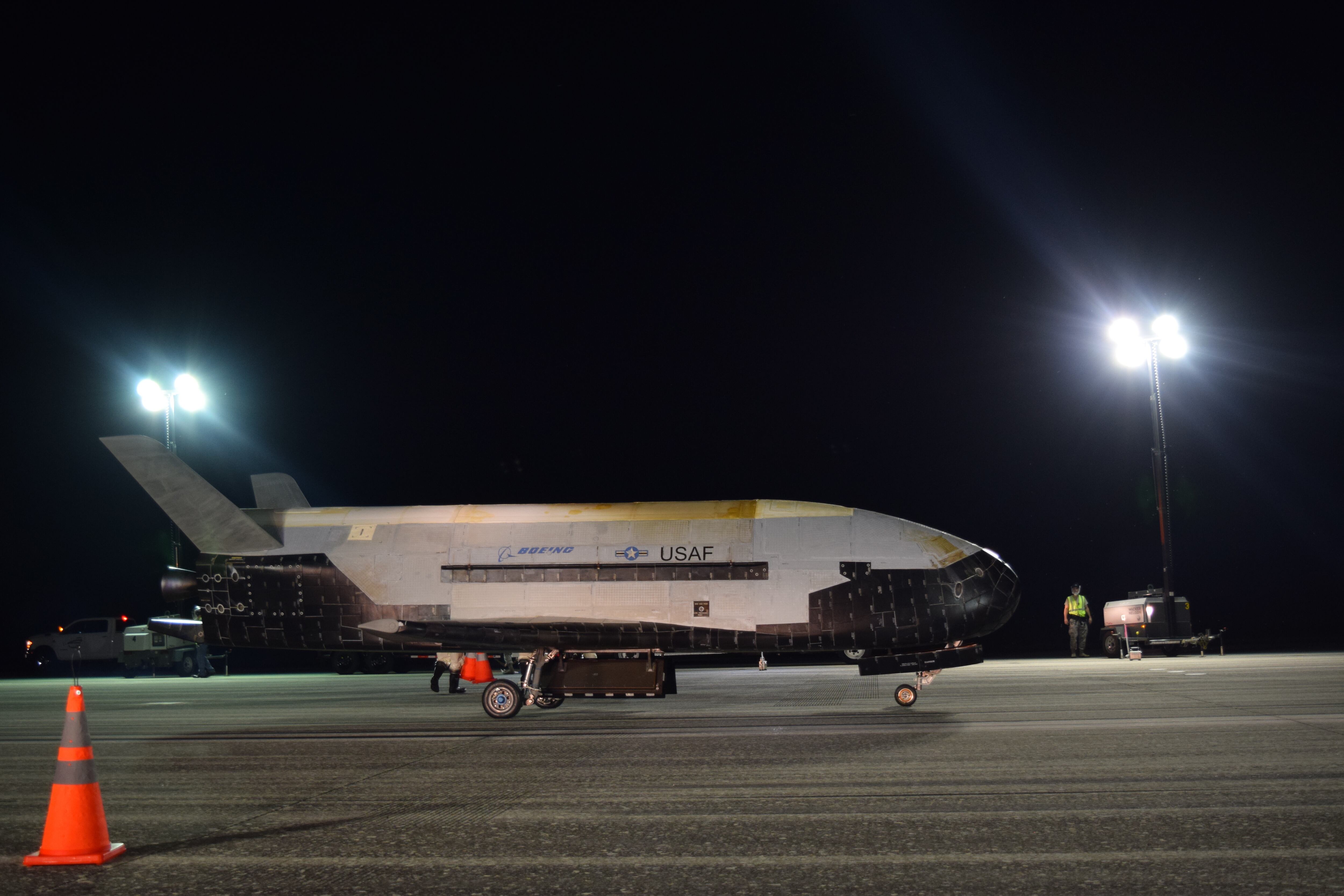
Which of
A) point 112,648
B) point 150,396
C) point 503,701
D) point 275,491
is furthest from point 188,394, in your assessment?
point 503,701

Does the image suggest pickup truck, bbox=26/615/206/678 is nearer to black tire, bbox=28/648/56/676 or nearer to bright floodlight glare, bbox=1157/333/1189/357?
black tire, bbox=28/648/56/676

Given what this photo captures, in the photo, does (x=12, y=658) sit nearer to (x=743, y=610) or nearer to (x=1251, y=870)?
(x=743, y=610)

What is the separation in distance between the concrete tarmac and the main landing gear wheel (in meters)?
0.35

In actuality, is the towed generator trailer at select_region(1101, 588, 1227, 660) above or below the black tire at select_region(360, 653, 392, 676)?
above

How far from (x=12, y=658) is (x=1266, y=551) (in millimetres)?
67446

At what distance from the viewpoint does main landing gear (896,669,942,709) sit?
628 inches

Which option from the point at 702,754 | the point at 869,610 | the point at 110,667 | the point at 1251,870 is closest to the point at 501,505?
the point at 869,610

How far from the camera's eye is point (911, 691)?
52.6 ft

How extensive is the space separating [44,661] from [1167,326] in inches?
1705

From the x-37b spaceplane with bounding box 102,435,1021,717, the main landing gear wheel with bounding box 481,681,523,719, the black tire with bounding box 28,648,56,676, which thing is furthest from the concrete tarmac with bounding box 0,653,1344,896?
the black tire with bounding box 28,648,56,676

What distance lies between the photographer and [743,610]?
16.0 metres

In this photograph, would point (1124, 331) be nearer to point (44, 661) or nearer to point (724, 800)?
→ point (724, 800)

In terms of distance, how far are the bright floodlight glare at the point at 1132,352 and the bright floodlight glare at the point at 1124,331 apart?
0.10m

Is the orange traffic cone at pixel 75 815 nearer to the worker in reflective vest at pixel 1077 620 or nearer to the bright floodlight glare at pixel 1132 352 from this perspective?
the worker in reflective vest at pixel 1077 620
